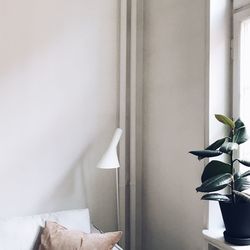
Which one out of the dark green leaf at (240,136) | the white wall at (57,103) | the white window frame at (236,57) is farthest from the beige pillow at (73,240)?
the white window frame at (236,57)

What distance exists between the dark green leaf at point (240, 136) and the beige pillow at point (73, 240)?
90cm

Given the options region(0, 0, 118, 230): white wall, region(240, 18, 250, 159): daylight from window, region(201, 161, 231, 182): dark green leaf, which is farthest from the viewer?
region(0, 0, 118, 230): white wall

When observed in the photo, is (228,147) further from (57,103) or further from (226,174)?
(57,103)

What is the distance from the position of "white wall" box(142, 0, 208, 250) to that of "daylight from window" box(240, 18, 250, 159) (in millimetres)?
214

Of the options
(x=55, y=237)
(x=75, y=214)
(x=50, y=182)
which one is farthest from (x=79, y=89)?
(x=55, y=237)

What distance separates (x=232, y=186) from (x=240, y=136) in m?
0.26

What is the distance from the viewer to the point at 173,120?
7.45 feet

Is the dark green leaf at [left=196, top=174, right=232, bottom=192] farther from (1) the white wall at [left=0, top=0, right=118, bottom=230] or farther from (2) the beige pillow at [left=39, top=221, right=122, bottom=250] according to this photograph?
A: (1) the white wall at [left=0, top=0, right=118, bottom=230]

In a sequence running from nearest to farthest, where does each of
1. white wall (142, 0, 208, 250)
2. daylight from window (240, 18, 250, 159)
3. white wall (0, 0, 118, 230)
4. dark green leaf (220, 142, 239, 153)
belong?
dark green leaf (220, 142, 239, 153), daylight from window (240, 18, 250, 159), white wall (142, 0, 208, 250), white wall (0, 0, 118, 230)

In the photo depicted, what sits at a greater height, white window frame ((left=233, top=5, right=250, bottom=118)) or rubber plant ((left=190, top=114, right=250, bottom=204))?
white window frame ((left=233, top=5, right=250, bottom=118))

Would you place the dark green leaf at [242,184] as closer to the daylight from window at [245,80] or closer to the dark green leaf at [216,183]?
the dark green leaf at [216,183]

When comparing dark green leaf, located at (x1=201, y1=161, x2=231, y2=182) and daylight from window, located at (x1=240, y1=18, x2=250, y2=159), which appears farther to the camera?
daylight from window, located at (x1=240, y1=18, x2=250, y2=159)

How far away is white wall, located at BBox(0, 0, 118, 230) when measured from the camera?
7.49 ft

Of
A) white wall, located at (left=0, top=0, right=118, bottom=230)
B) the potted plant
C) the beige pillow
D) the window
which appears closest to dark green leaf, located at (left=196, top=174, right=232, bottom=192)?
the potted plant
